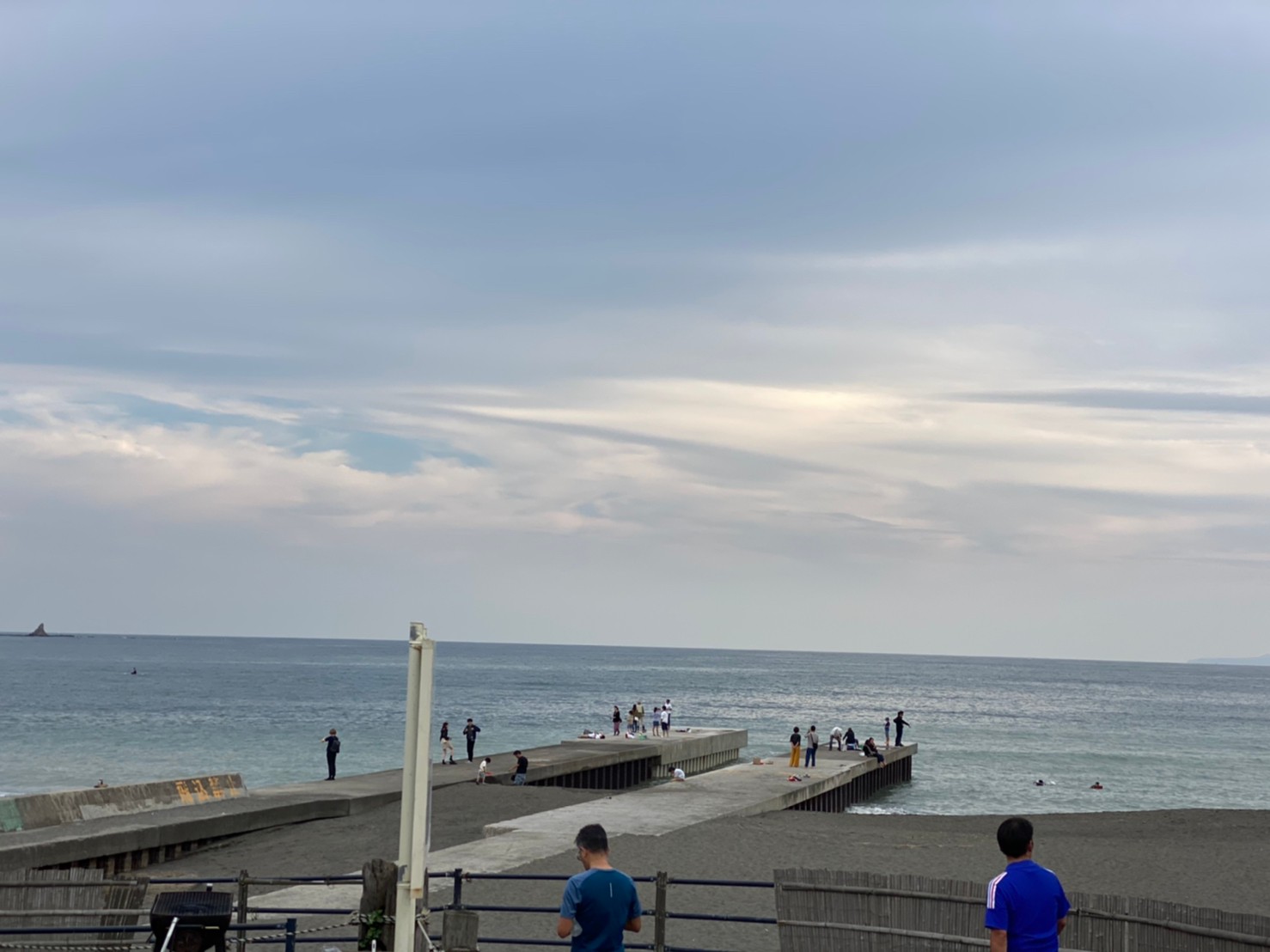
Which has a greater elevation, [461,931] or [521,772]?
[461,931]

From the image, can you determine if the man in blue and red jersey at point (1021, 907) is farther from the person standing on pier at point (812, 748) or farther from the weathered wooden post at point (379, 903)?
the person standing on pier at point (812, 748)

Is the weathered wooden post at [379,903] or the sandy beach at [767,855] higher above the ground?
the weathered wooden post at [379,903]

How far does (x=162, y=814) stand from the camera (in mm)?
26297

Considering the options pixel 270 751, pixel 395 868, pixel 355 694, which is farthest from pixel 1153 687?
pixel 395 868

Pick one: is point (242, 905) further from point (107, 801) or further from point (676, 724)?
point (676, 724)

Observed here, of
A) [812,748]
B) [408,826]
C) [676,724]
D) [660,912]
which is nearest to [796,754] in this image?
[812,748]

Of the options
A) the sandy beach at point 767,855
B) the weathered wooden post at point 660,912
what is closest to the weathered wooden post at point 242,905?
the weathered wooden post at point 660,912

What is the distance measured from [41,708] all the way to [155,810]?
78851 millimetres

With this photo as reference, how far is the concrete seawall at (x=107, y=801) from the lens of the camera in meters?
24.6

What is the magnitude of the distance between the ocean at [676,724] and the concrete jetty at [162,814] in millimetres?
20414

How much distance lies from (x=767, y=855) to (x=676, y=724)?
69.6 m

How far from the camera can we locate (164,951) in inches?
320

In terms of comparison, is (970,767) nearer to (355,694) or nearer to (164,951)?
(164,951)

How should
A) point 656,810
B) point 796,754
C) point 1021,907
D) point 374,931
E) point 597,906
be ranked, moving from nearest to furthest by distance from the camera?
point 1021,907, point 597,906, point 374,931, point 656,810, point 796,754
